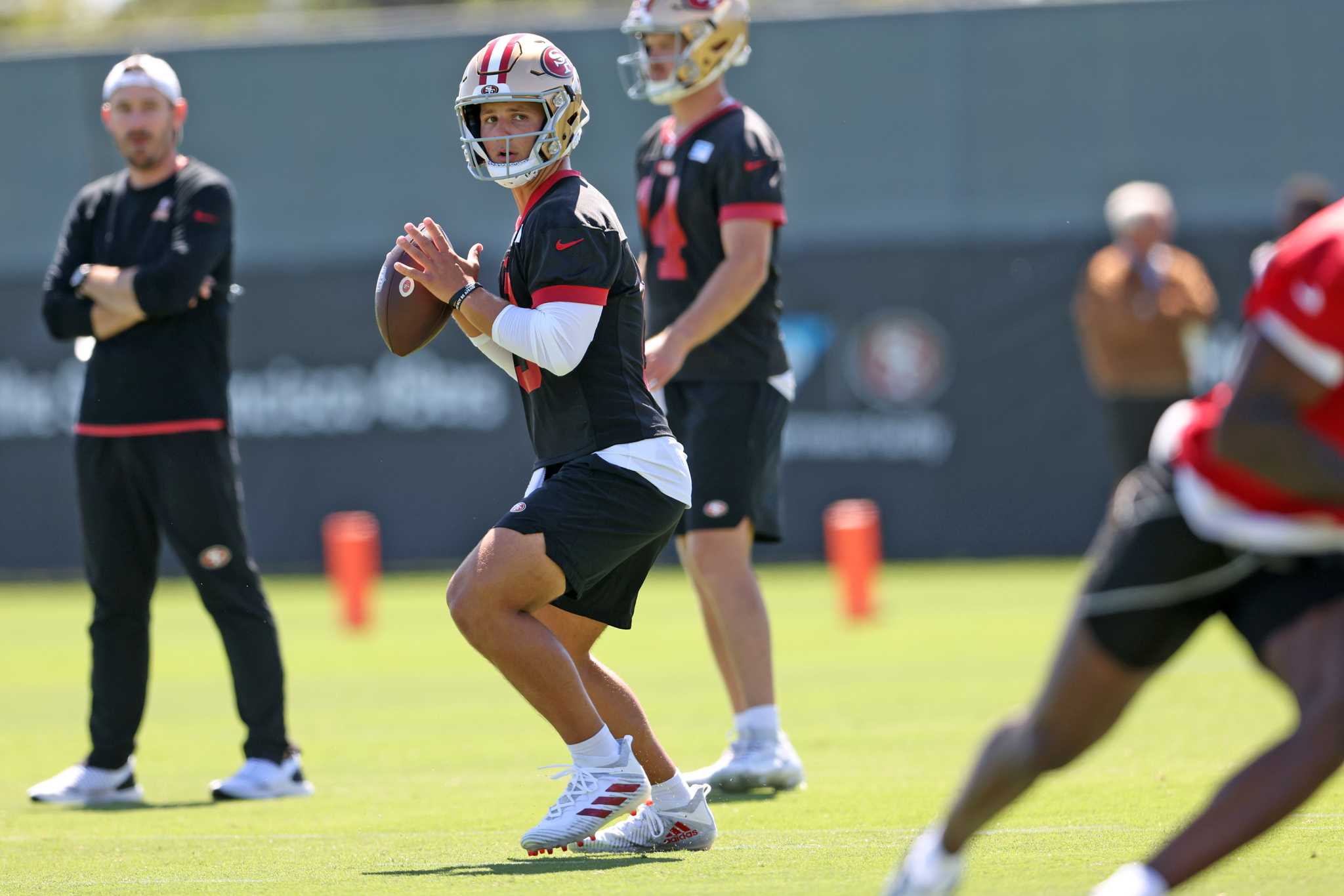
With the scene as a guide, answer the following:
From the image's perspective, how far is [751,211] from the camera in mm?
6848

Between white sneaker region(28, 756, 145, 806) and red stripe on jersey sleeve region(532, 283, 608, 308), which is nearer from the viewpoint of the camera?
red stripe on jersey sleeve region(532, 283, 608, 308)

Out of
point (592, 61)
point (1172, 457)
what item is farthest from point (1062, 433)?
point (1172, 457)

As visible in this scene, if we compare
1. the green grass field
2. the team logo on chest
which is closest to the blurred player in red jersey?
the green grass field

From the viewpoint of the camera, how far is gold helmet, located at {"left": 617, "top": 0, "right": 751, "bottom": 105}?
22.8ft

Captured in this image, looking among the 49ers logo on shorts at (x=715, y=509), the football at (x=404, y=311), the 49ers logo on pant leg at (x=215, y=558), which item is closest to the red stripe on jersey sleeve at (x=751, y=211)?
the 49ers logo on shorts at (x=715, y=509)

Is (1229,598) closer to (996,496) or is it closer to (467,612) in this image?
(467,612)

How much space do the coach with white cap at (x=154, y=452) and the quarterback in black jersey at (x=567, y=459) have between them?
1856 millimetres

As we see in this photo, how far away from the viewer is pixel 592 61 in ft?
56.0

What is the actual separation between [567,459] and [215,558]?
7.19ft

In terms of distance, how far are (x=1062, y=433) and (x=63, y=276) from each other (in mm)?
10837

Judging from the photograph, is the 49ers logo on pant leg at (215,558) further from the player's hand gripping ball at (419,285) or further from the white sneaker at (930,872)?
the white sneaker at (930,872)

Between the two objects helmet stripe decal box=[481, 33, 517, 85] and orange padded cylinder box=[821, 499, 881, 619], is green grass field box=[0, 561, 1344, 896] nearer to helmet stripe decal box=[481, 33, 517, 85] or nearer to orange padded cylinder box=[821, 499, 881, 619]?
orange padded cylinder box=[821, 499, 881, 619]

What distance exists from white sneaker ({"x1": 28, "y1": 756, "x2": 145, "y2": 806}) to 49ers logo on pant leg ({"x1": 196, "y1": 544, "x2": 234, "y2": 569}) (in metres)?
0.81

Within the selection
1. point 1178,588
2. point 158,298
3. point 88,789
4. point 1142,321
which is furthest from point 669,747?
point 1142,321
